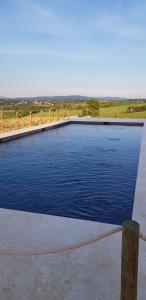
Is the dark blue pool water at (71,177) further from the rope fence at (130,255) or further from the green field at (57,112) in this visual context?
the green field at (57,112)

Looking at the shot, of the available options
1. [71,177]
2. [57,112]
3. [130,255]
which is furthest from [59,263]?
Answer: [57,112]

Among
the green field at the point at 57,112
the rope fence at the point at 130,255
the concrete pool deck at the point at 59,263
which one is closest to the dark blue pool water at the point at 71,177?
the concrete pool deck at the point at 59,263

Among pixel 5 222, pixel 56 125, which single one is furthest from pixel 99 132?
pixel 5 222

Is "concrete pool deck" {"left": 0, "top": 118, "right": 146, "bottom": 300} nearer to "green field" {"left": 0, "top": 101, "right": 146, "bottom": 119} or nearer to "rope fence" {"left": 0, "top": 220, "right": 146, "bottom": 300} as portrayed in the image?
"rope fence" {"left": 0, "top": 220, "right": 146, "bottom": 300}

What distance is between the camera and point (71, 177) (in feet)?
21.7

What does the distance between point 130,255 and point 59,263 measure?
4.05 ft

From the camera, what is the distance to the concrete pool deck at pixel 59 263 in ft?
8.00

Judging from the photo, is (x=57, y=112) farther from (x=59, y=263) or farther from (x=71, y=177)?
(x=59, y=263)

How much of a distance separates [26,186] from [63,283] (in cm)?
360

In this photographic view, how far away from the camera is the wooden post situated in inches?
69.2

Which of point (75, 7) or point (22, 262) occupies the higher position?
point (75, 7)

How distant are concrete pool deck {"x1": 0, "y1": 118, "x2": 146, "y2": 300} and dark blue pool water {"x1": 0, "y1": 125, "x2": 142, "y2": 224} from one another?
3.37 ft

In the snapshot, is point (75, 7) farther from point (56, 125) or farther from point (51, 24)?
point (56, 125)

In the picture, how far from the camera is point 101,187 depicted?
5.96 meters
